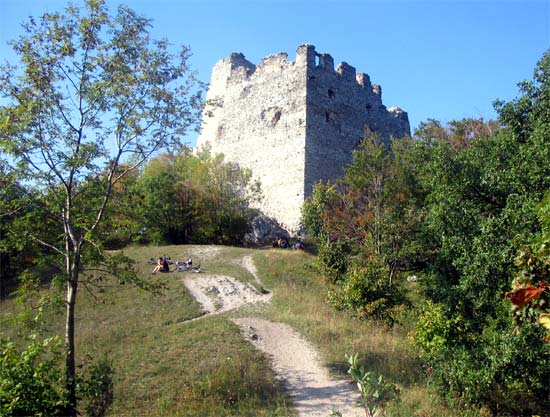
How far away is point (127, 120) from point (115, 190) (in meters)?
1.90

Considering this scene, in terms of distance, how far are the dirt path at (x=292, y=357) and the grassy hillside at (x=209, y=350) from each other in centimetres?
27

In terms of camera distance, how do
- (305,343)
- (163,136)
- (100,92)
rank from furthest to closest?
(305,343)
(163,136)
(100,92)

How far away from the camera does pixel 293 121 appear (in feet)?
88.4

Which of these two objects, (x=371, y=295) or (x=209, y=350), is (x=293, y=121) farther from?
(x=209, y=350)

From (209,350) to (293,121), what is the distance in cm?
1845

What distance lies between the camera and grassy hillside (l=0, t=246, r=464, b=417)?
8320 mm

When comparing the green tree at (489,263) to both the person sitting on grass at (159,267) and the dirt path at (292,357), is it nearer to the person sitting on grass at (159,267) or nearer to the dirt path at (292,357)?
the dirt path at (292,357)

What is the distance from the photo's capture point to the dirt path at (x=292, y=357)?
8477mm

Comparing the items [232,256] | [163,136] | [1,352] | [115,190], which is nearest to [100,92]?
[163,136]

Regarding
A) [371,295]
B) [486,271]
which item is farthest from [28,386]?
[371,295]

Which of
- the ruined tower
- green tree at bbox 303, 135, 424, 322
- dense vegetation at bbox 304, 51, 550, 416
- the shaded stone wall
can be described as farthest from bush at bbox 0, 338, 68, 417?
the ruined tower

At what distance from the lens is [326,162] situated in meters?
26.9

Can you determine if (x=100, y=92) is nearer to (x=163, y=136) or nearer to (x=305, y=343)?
(x=163, y=136)

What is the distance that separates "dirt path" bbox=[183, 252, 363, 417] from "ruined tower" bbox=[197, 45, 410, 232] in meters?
10.2
